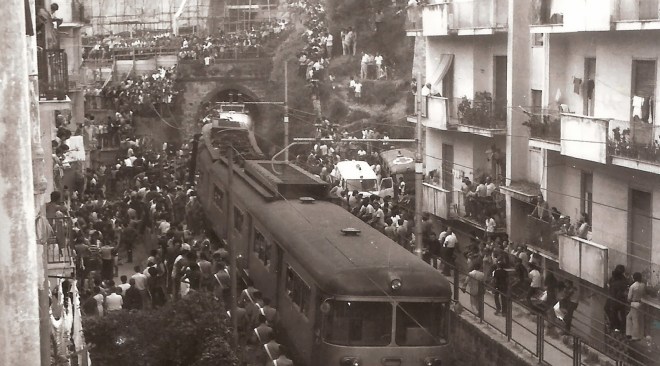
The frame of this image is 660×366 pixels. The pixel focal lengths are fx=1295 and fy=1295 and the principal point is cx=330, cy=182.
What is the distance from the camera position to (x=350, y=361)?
60.2 ft

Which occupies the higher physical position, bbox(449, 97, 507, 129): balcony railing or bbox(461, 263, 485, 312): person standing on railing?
bbox(449, 97, 507, 129): balcony railing

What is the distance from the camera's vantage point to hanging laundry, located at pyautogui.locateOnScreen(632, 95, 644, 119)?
77.3 feet

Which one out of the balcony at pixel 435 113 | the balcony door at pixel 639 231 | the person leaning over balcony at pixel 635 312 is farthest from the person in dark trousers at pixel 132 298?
the balcony at pixel 435 113

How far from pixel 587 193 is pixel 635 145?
3.35m

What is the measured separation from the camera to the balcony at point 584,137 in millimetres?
24203

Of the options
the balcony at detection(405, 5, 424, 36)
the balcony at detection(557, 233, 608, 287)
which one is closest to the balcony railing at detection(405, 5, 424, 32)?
the balcony at detection(405, 5, 424, 36)

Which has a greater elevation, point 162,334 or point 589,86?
point 589,86

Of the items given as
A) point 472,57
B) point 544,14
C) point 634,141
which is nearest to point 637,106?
point 634,141

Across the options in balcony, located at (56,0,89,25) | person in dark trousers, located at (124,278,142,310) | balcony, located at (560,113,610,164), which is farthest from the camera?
balcony, located at (56,0,89,25)

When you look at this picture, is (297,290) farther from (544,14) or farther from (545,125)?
(544,14)

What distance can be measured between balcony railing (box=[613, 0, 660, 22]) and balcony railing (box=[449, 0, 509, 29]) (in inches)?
262

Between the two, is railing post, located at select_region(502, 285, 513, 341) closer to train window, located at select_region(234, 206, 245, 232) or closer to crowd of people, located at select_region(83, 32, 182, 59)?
train window, located at select_region(234, 206, 245, 232)

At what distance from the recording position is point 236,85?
56625 mm

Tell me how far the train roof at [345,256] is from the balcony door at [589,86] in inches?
243
